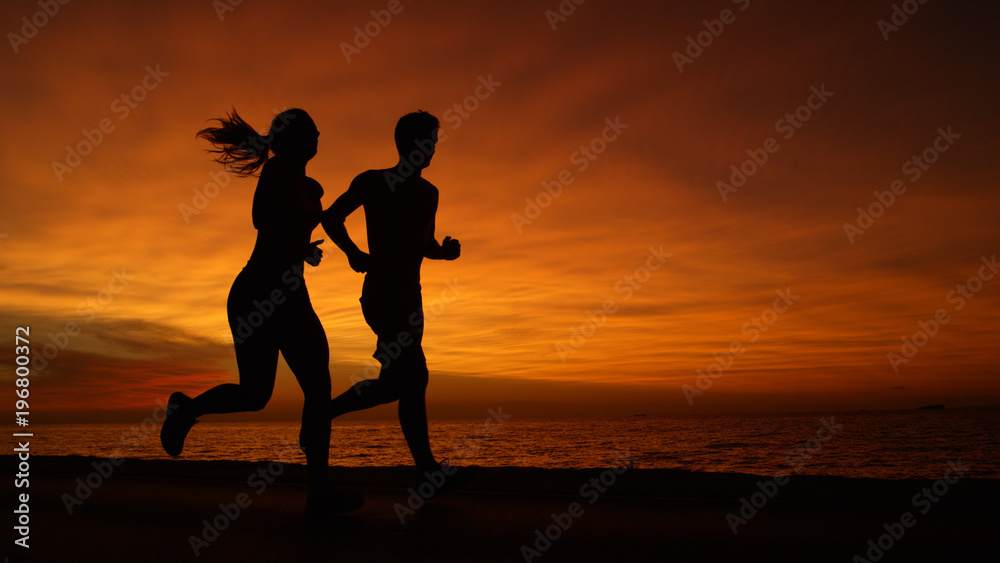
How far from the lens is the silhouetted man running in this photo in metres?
3.94

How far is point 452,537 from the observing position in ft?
9.19

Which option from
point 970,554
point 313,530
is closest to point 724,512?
point 970,554

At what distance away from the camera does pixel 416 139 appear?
427cm

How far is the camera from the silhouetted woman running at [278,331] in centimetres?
343

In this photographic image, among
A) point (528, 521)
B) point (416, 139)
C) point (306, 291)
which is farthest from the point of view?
point (416, 139)

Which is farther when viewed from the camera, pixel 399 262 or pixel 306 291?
pixel 399 262

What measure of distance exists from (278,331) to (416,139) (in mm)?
1575

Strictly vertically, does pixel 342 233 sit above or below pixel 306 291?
above
